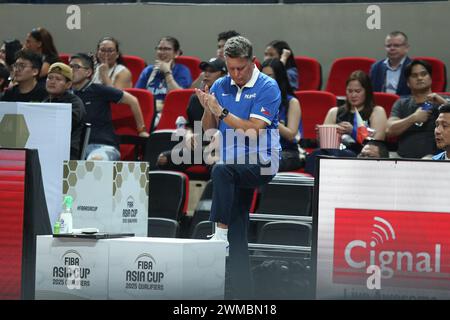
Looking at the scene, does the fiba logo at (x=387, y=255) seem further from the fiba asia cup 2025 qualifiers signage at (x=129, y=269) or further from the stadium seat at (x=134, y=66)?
the stadium seat at (x=134, y=66)

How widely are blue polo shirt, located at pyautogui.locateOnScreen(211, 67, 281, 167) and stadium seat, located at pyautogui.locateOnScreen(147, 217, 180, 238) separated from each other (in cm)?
169

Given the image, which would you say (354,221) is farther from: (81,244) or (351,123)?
(351,123)

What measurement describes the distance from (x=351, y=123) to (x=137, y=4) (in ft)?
14.4

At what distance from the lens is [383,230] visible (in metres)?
5.48

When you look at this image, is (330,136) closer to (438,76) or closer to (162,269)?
(438,76)

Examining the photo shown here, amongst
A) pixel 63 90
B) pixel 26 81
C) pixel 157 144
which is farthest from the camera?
pixel 157 144

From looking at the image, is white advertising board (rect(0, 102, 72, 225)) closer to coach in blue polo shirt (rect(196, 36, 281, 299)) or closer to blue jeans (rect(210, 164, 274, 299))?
coach in blue polo shirt (rect(196, 36, 281, 299))

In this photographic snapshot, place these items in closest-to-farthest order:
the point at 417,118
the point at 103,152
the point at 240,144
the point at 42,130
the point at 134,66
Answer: the point at 240,144 → the point at 42,130 → the point at 417,118 → the point at 103,152 → the point at 134,66

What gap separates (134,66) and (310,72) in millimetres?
2081

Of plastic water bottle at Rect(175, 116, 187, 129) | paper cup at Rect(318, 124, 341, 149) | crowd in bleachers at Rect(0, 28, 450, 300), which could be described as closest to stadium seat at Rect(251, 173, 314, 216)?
crowd in bleachers at Rect(0, 28, 450, 300)

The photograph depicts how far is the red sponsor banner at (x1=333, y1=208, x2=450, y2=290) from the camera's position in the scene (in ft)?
17.7

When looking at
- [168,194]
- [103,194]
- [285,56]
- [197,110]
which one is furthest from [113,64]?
[103,194]

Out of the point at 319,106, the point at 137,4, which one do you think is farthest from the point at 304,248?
the point at 137,4

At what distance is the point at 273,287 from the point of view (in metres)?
6.85
